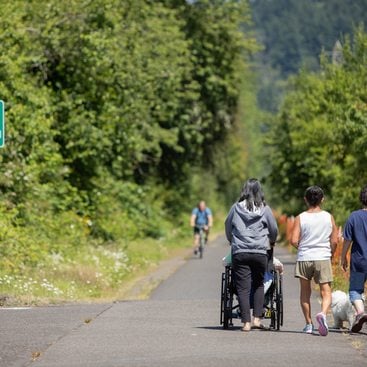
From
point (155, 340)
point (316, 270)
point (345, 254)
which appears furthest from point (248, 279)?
point (155, 340)

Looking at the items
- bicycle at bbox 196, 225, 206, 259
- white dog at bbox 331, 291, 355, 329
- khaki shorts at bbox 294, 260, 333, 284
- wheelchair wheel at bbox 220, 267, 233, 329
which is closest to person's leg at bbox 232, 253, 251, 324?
wheelchair wheel at bbox 220, 267, 233, 329

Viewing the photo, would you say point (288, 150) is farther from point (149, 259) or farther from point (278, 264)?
point (278, 264)

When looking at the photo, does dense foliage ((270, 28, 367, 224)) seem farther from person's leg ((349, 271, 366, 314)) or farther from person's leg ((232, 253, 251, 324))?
person's leg ((232, 253, 251, 324))

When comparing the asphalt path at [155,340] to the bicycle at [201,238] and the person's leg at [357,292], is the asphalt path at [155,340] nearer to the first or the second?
the person's leg at [357,292]

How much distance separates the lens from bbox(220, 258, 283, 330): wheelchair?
14000 millimetres

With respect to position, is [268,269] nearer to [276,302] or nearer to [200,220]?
[276,302]

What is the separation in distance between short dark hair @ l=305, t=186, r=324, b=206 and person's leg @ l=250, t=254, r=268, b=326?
799 mm

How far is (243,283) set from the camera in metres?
13.9

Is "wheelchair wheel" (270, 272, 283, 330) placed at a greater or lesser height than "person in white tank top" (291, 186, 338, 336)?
lesser

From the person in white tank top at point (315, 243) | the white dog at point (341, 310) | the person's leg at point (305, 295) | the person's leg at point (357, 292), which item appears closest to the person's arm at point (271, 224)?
the person in white tank top at point (315, 243)

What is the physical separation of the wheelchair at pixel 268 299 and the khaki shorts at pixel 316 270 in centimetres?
26

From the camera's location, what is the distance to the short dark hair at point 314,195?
1380 centimetres

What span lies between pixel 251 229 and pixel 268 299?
0.97m

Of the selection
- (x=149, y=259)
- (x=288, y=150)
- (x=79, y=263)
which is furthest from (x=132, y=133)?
(x=288, y=150)
